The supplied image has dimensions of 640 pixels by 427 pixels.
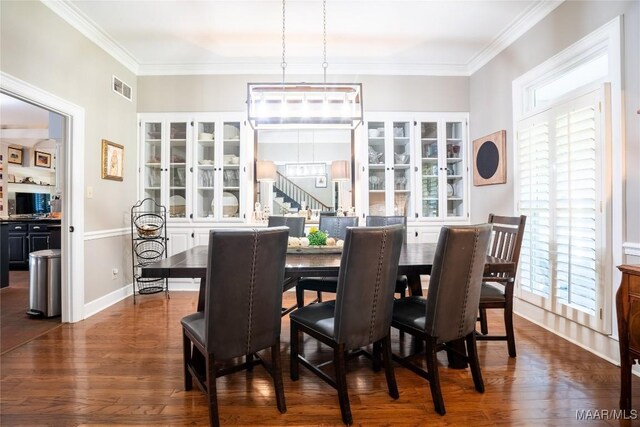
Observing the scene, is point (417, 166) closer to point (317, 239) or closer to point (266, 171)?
point (266, 171)

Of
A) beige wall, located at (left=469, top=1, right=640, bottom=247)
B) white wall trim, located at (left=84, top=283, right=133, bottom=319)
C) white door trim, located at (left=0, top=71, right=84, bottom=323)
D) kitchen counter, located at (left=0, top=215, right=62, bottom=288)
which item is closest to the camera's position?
beige wall, located at (left=469, top=1, right=640, bottom=247)

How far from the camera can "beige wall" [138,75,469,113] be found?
13.9ft

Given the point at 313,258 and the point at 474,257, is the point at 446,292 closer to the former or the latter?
the point at 474,257

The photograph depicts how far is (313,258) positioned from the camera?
221 centimetres

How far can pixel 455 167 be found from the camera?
438cm

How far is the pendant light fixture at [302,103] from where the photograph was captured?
2480mm

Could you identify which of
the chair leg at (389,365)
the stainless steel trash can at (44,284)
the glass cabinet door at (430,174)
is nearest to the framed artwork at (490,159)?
the glass cabinet door at (430,174)

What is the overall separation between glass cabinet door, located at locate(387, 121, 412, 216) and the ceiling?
0.78 meters

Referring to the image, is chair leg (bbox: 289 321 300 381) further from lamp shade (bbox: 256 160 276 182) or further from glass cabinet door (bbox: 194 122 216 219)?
glass cabinet door (bbox: 194 122 216 219)

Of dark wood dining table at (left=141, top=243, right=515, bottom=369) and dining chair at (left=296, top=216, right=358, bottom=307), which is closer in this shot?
dark wood dining table at (left=141, top=243, right=515, bottom=369)

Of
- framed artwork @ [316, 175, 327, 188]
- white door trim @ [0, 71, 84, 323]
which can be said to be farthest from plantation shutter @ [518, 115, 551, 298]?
white door trim @ [0, 71, 84, 323]

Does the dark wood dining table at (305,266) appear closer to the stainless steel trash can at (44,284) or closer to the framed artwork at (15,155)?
the stainless steel trash can at (44,284)
